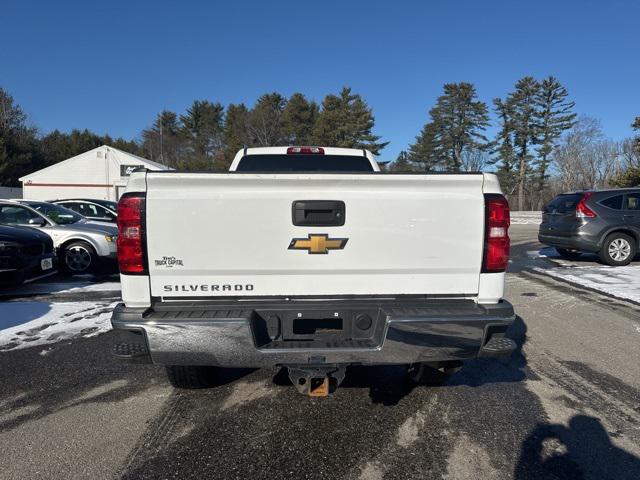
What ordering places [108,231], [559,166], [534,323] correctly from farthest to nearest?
1. [559,166]
2. [108,231]
3. [534,323]

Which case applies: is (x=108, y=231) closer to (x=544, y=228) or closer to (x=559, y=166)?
(x=544, y=228)

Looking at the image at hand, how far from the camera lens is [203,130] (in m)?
62.7

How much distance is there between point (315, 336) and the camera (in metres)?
2.61

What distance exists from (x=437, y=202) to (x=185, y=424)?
2.27 metres

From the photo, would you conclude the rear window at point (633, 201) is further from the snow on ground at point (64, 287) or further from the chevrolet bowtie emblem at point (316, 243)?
the snow on ground at point (64, 287)

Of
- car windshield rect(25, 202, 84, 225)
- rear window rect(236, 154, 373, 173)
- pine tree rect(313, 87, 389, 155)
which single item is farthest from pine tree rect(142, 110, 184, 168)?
rear window rect(236, 154, 373, 173)

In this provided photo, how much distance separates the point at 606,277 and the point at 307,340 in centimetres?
803

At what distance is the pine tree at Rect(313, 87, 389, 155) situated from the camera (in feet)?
155

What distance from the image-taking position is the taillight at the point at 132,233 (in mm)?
2426

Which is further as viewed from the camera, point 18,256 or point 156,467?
point 18,256

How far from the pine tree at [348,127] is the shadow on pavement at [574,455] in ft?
147

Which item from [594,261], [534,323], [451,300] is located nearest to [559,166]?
[594,261]

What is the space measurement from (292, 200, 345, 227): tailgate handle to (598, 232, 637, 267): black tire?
30.4 feet

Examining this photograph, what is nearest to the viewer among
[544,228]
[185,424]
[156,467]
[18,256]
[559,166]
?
[156,467]
